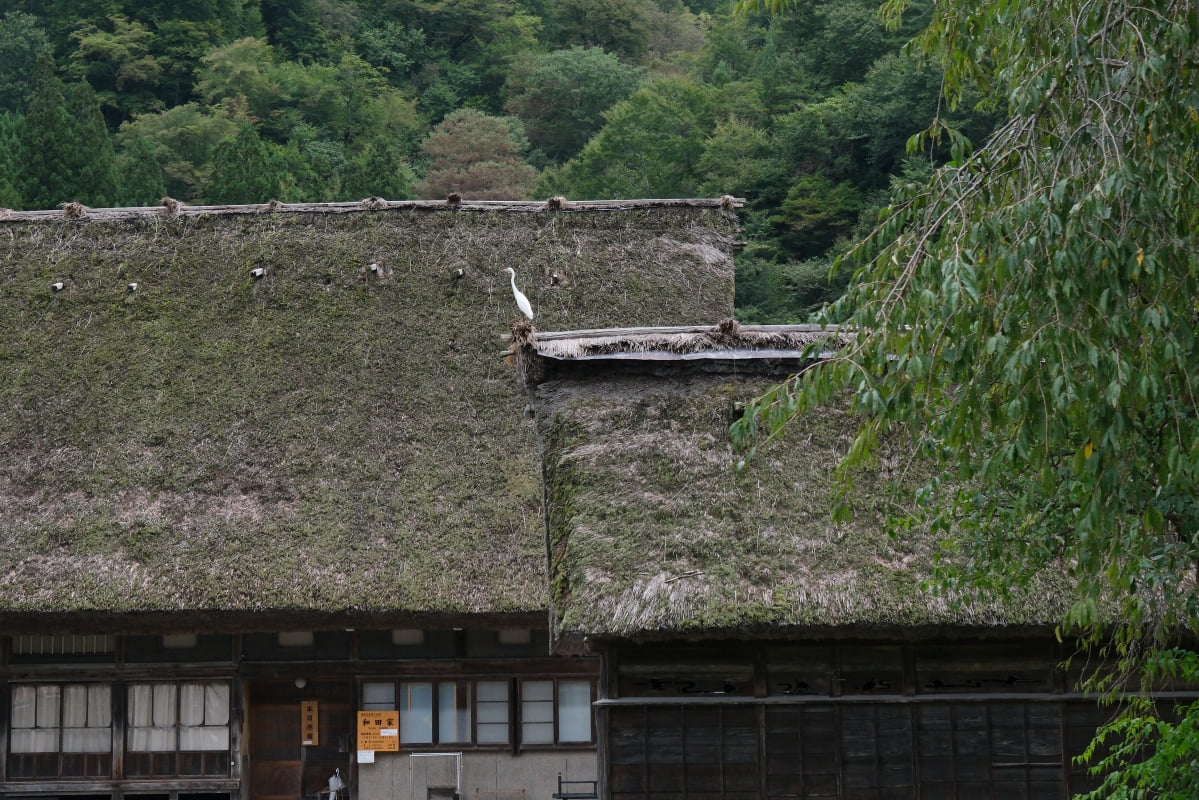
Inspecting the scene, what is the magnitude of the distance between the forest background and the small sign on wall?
48.8ft

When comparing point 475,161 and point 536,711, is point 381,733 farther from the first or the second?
point 475,161

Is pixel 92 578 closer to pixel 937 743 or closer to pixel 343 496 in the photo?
pixel 343 496

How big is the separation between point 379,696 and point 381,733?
0.36m

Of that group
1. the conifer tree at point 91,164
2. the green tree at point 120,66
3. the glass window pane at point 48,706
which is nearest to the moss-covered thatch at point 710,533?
the glass window pane at point 48,706

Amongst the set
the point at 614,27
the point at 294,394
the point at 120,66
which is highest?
the point at 294,394

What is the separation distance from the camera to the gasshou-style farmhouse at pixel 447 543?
9.18 meters

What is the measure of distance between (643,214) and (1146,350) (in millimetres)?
12206

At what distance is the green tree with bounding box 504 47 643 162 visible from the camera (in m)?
43.7

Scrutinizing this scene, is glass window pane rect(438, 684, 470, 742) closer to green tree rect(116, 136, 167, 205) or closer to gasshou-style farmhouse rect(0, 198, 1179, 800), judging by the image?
gasshou-style farmhouse rect(0, 198, 1179, 800)

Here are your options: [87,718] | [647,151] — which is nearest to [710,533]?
[87,718]

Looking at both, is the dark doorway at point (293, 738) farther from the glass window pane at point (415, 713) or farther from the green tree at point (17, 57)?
the green tree at point (17, 57)

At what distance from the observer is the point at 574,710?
44.2ft

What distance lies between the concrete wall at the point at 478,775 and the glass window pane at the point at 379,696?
1.54ft

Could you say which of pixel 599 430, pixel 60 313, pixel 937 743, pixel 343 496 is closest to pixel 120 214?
pixel 60 313
